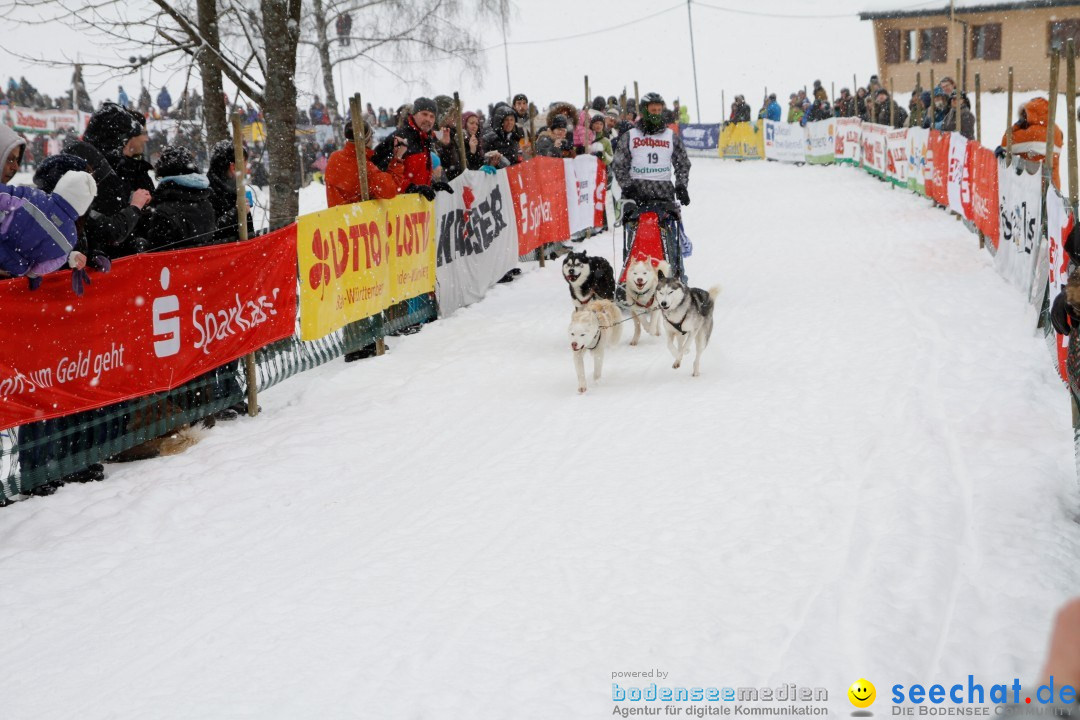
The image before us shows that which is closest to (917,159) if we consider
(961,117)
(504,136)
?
(961,117)

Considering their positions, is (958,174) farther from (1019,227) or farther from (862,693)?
(862,693)

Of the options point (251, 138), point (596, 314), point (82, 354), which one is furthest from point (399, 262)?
point (251, 138)

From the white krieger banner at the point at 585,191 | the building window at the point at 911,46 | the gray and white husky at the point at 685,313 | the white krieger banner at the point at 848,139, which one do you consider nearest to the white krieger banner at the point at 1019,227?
the gray and white husky at the point at 685,313

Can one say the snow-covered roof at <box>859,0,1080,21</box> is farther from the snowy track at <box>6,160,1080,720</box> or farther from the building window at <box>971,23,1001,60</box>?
the snowy track at <box>6,160,1080,720</box>

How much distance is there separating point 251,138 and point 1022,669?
24321mm

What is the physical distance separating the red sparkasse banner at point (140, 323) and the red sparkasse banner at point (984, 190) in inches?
310

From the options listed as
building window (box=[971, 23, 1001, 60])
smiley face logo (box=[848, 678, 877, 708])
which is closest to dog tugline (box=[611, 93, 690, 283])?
smiley face logo (box=[848, 678, 877, 708])

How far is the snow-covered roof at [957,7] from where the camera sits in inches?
1399

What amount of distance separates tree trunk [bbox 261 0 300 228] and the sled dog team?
3.38 m

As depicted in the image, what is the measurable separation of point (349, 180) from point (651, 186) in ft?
9.33

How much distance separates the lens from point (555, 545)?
14.1 feet

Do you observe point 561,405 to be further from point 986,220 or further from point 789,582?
point 986,220

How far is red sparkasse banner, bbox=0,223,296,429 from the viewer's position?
4934mm

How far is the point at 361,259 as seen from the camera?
311 inches
